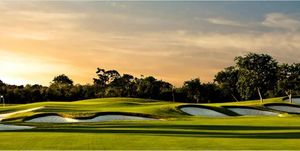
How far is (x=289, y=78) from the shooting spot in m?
92.5

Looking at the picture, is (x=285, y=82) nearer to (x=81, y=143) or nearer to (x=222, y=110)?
(x=222, y=110)

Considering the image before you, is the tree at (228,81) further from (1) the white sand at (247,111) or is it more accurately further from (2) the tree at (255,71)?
(1) the white sand at (247,111)

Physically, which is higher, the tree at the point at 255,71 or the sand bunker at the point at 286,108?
the tree at the point at 255,71

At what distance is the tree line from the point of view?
87500 mm

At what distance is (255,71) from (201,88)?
40.6 meters

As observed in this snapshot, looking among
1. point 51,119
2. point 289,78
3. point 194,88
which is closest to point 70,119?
point 51,119

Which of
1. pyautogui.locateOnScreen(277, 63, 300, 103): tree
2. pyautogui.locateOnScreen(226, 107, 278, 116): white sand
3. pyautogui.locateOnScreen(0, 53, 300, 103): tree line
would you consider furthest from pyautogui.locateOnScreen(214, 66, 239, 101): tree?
pyautogui.locateOnScreen(226, 107, 278, 116): white sand

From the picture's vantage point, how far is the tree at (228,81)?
12738 centimetres

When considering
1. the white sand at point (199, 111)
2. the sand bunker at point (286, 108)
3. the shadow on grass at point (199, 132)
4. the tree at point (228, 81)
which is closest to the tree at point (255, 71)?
the sand bunker at point (286, 108)

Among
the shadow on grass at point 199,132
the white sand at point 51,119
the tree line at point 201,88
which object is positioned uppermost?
the tree line at point 201,88

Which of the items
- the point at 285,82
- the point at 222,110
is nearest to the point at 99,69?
the point at 285,82

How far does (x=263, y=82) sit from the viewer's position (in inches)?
3447

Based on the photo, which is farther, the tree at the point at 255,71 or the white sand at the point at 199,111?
the tree at the point at 255,71

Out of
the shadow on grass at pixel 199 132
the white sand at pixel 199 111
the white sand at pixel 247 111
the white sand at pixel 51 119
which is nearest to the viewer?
the shadow on grass at pixel 199 132
